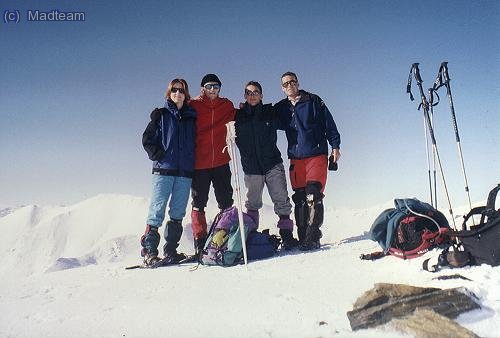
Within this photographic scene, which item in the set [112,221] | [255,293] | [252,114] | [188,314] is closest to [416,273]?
[255,293]

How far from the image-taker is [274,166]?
650cm

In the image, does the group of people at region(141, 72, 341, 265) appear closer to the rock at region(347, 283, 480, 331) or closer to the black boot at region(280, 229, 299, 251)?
the black boot at region(280, 229, 299, 251)

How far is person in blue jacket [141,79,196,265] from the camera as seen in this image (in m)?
5.99

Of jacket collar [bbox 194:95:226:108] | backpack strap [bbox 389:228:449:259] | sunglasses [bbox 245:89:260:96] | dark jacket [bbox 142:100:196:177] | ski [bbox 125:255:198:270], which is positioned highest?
sunglasses [bbox 245:89:260:96]

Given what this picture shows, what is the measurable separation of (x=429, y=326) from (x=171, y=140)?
4.87 metres

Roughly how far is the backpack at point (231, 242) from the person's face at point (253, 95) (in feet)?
6.76

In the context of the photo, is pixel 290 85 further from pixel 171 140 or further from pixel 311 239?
pixel 311 239

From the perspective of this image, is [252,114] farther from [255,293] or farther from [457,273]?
[457,273]

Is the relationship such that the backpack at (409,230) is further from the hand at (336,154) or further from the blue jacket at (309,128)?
the blue jacket at (309,128)

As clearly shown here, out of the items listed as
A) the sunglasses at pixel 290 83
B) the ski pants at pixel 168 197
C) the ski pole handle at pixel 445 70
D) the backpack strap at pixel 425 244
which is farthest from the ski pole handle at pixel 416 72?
the ski pants at pixel 168 197

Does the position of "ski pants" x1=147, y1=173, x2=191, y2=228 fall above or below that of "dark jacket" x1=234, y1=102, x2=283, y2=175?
below

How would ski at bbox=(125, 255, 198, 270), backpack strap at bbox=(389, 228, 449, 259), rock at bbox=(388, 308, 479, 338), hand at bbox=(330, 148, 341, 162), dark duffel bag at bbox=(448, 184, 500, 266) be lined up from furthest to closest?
hand at bbox=(330, 148, 341, 162)
ski at bbox=(125, 255, 198, 270)
backpack strap at bbox=(389, 228, 449, 259)
dark duffel bag at bbox=(448, 184, 500, 266)
rock at bbox=(388, 308, 479, 338)

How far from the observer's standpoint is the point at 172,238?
6.07 meters

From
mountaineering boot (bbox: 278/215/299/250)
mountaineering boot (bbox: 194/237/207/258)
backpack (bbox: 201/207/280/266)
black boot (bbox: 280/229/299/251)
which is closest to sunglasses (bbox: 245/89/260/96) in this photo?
backpack (bbox: 201/207/280/266)
